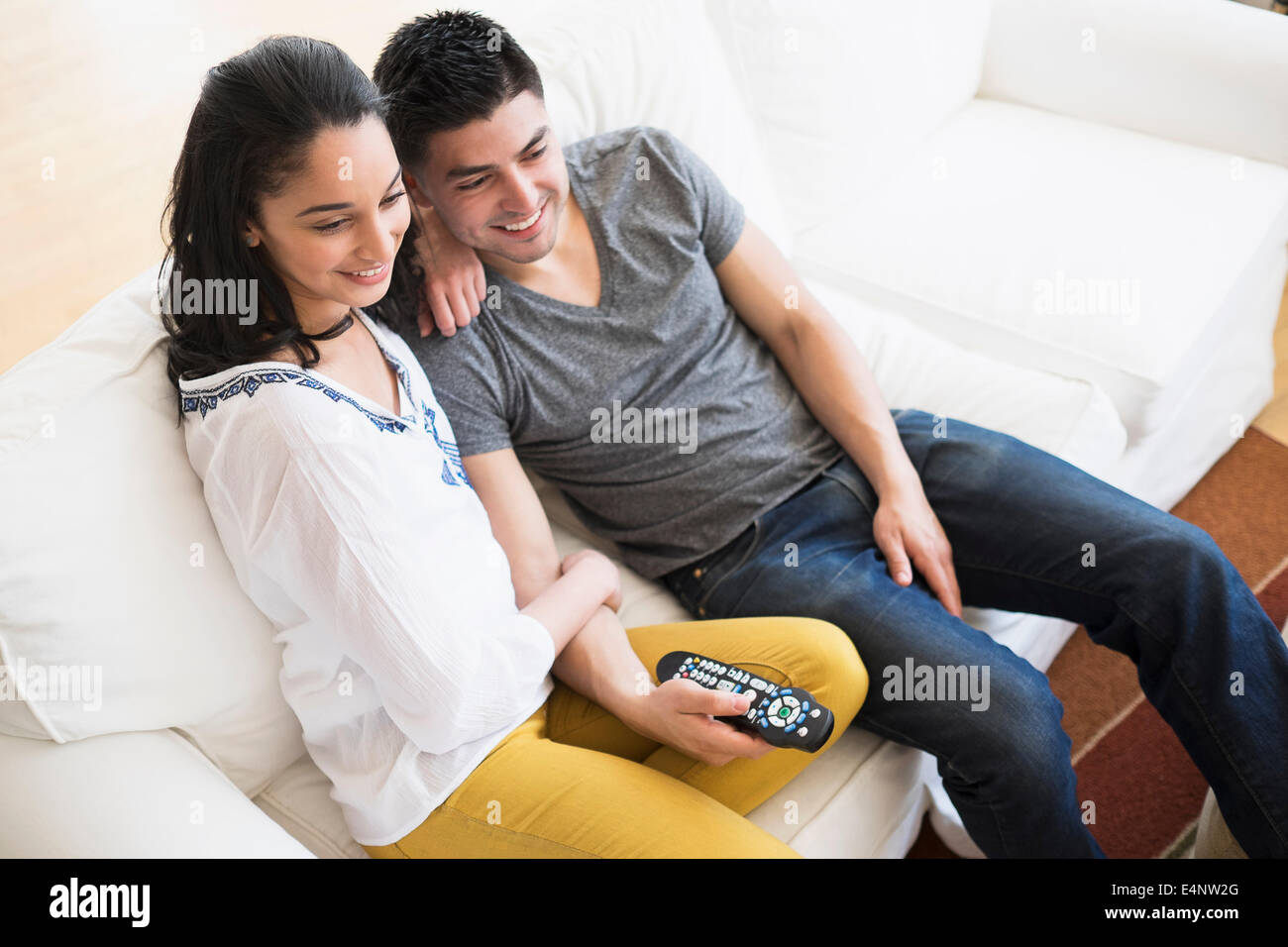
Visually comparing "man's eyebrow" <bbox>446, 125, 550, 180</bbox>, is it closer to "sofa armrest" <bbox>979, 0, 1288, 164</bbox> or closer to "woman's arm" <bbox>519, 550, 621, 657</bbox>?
"woman's arm" <bbox>519, 550, 621, 657</bbox>

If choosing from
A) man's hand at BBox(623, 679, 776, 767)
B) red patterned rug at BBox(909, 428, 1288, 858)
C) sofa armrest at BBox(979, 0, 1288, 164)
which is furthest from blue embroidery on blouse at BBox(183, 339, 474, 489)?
sofa armrest at BBox(979, 0, 1288, 164)

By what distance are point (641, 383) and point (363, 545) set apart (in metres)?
0.51

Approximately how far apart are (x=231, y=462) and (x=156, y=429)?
148 millimetres

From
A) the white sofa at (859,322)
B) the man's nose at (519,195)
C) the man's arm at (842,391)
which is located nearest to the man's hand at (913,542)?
the man's arm at (842,391)

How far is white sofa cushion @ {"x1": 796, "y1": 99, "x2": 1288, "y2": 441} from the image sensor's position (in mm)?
1718

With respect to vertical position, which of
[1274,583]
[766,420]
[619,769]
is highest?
[766,420]

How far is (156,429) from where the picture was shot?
43.9 inches

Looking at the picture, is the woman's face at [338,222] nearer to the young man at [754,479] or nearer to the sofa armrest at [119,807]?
the young man at [754,479]

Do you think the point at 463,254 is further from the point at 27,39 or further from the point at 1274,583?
the point at 27,39

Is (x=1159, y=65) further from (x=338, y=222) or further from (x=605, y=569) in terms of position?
(x=338, y=222)

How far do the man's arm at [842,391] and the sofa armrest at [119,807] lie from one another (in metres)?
0.77

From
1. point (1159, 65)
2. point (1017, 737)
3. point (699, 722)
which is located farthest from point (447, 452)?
point (1159, 65)

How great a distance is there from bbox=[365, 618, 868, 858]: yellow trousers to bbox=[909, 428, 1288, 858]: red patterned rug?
0.51 meters
